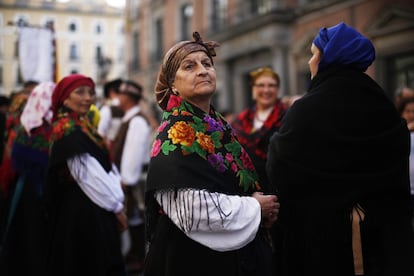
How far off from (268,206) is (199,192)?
34cm

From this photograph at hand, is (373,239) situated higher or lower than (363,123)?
lower

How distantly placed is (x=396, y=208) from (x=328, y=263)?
0.38m

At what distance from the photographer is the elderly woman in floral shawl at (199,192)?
2.10m

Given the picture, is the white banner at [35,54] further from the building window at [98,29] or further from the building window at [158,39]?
the building window at [98,29]

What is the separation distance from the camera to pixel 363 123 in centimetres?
209

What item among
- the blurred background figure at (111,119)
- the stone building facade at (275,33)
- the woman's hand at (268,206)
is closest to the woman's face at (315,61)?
the woman's hand at (268,206)

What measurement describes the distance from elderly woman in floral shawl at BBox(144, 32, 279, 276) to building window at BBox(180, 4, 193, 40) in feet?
63.0

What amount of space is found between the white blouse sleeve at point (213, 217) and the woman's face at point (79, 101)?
1710mm

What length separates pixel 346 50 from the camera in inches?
85.0

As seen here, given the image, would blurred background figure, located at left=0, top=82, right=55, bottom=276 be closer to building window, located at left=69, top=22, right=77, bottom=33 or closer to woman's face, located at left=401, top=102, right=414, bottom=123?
woman's face, located at left=401, top=102, right=414, bottom=123

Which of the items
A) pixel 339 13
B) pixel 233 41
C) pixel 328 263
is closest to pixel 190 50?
pixel 328 263

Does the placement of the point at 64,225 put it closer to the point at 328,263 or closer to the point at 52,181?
the point at 52,181

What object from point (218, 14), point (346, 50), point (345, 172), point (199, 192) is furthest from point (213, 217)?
point (218, 14)

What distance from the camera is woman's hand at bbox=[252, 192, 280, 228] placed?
7.26 feet
